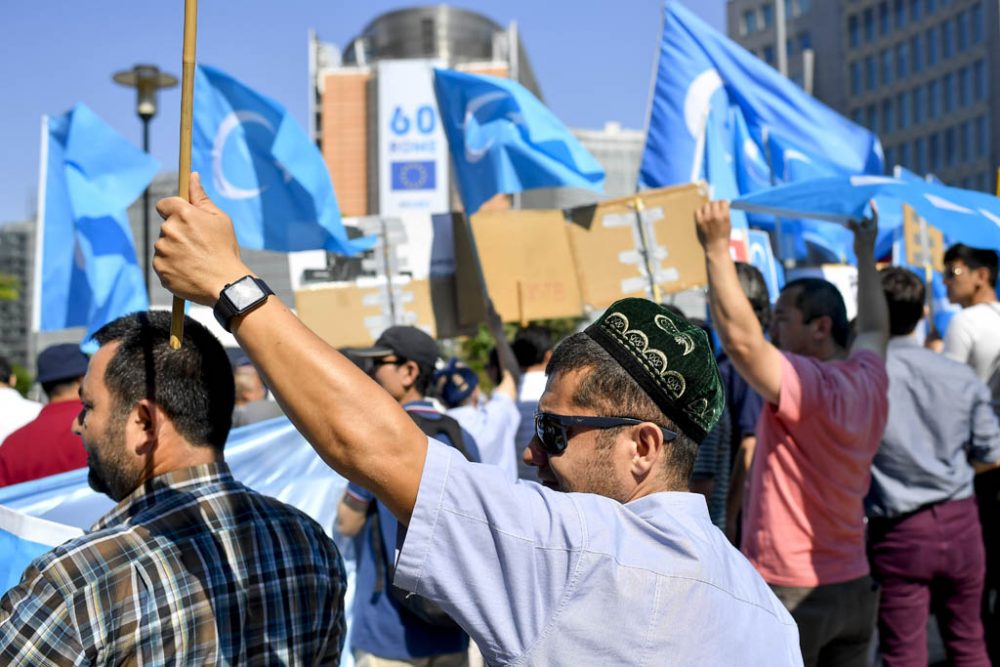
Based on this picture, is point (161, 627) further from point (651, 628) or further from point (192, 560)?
point (651, 628)

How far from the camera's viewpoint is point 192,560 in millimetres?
1767

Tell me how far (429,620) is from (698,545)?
1926 mm

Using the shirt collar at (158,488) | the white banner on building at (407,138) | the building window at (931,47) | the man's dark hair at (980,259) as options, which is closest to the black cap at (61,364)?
the shirt collar at (158,488)

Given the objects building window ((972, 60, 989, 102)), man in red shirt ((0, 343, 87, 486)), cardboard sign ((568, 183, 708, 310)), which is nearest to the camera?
man in red shirt ((0, 343, 87, 486))

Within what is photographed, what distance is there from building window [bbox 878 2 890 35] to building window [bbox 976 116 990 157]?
501 inches

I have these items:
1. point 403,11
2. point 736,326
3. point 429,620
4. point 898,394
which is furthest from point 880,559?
point 403,11

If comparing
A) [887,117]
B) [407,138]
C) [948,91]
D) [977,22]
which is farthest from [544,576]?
[887,117]

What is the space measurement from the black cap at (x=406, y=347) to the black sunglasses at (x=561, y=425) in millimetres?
2028

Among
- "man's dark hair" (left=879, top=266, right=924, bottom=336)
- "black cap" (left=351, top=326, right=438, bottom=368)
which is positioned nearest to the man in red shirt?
"black cap" (left=351, top=326, right=438, bottom=368)

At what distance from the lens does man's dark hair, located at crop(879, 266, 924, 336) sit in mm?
3930

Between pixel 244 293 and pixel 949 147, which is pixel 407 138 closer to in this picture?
pixel 949 147

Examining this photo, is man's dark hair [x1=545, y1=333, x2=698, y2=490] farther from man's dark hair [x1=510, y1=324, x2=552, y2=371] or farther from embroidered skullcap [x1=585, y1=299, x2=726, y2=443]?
man's dark hair [x1=510, y1=324, x2=552, y2=371]

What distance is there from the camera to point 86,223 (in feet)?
17.3

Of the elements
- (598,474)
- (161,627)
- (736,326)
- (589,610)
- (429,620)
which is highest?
(736,326)
